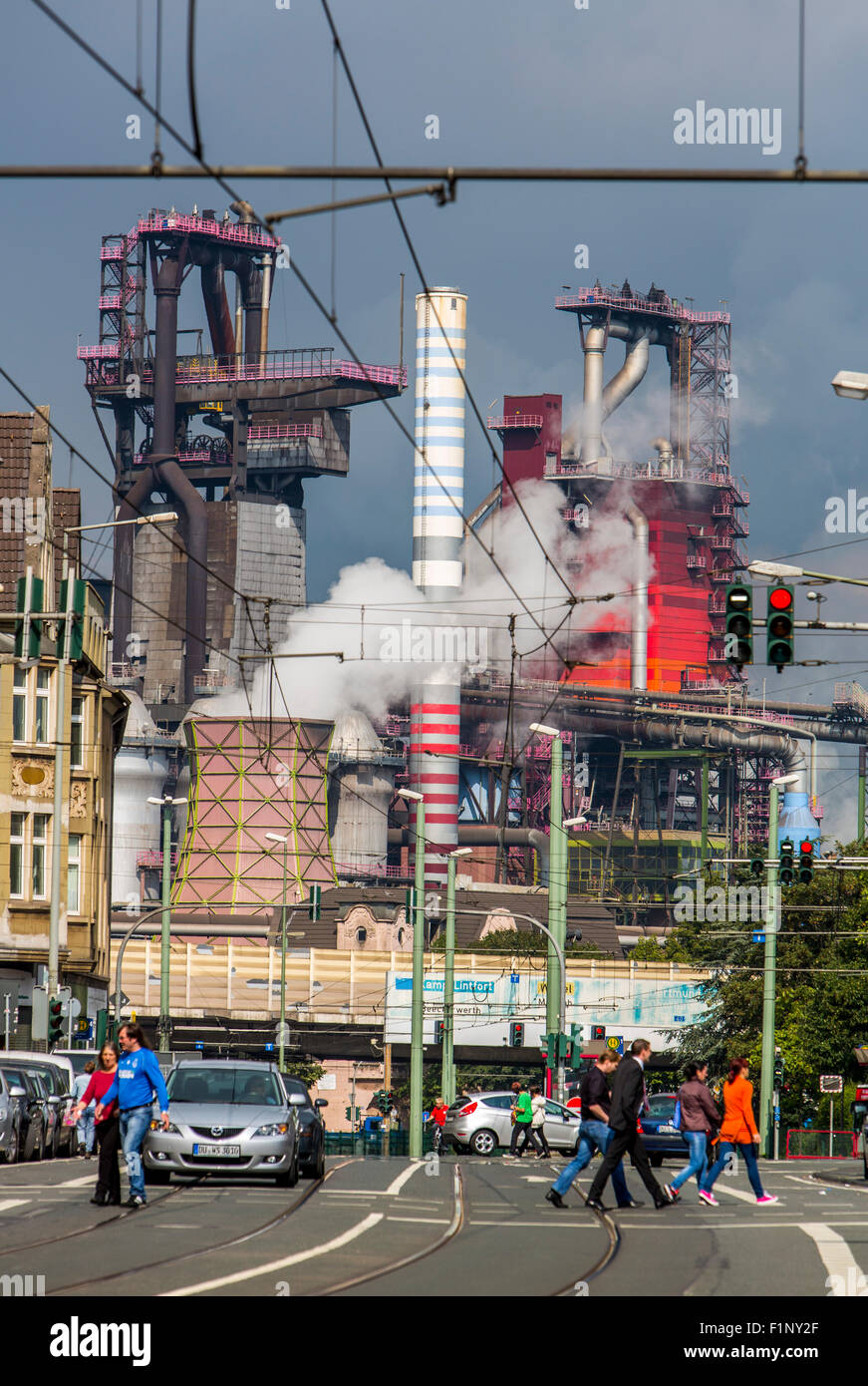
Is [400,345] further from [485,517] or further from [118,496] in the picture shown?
[118,496]

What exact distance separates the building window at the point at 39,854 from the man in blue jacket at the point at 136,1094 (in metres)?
37.0

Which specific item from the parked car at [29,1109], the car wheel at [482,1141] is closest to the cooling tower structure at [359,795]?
the car wheel at [482,1141]

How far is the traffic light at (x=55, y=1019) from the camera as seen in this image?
4022 centimetres

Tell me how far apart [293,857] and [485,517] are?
46.3 meters

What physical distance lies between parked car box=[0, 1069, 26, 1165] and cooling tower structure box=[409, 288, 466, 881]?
95.0 metres

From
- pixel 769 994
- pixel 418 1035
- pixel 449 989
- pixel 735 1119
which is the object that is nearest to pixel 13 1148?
pixel 735 1119

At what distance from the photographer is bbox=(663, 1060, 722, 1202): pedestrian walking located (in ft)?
72.2

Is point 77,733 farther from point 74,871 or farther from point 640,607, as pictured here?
point 640,607

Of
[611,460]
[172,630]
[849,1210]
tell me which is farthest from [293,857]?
[849,1210]

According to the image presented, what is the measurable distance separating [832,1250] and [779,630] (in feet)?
31.6

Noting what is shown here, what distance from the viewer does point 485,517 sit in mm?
156000

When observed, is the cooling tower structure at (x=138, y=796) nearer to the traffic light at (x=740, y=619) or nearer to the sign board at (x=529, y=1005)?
the sign board at (x=529, y=1005)

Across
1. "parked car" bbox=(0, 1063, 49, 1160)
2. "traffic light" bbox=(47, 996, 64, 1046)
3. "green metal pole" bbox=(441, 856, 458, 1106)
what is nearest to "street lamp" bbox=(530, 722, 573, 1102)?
"green metal pole" bbox=(441, 856, 458, 1106)
